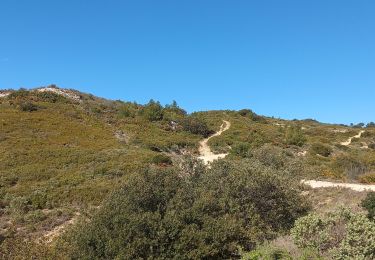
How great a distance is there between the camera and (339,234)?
30.6 feet

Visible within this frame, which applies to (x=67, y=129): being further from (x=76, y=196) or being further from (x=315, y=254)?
(x=315, y=254)

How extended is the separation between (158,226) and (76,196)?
10998mm

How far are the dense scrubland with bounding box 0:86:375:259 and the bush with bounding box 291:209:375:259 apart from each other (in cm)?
2

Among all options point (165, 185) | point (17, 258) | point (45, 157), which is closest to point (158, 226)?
point (165, 185)

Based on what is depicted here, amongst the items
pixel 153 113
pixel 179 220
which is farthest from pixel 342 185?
pixel 153 113

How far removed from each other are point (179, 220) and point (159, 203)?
1.03 meters

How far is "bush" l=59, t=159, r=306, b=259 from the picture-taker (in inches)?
356

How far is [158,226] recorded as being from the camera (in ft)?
30.3

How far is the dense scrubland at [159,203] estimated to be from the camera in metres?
9.05

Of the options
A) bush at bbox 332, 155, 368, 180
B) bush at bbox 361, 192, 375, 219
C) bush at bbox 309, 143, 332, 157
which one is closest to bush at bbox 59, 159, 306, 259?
bush at bbox 361, 192, 375, 219

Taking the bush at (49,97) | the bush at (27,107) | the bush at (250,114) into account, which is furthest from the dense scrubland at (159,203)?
the bush at (250,114)

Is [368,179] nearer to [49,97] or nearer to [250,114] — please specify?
[49,97]

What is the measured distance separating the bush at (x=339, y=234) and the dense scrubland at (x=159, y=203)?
23mm

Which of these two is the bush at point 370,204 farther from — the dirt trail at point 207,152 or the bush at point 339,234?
the dirt trail at point 207,152
